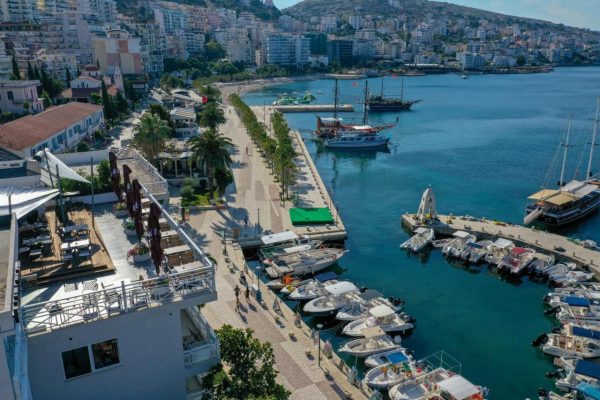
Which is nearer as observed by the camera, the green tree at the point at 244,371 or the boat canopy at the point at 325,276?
the green tree at the point at 244,371

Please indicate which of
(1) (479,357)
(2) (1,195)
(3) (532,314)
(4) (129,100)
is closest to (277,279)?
(1) (479,357)

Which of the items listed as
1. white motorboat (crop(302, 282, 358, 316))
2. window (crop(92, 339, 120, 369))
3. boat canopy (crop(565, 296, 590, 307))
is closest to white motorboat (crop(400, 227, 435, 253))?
white motorboat (crop(302, 282, 358, 316))

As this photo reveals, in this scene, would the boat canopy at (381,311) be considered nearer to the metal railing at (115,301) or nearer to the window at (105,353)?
the metal railing at (115,301)

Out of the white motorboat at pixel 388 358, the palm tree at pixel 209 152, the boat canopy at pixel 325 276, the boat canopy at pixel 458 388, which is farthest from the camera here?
the palm tree at pixel 209 152

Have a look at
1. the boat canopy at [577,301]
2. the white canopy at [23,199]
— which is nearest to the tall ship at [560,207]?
the boat canopy at [577,301]

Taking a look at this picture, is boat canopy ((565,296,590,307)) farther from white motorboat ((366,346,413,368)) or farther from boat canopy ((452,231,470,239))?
white motorboat ((366,346,413,368))

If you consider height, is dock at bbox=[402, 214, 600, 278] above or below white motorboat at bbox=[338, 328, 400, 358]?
above

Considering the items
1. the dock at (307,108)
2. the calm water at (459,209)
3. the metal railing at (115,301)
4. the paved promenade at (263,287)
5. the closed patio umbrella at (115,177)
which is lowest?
the calm water at (459,209)
